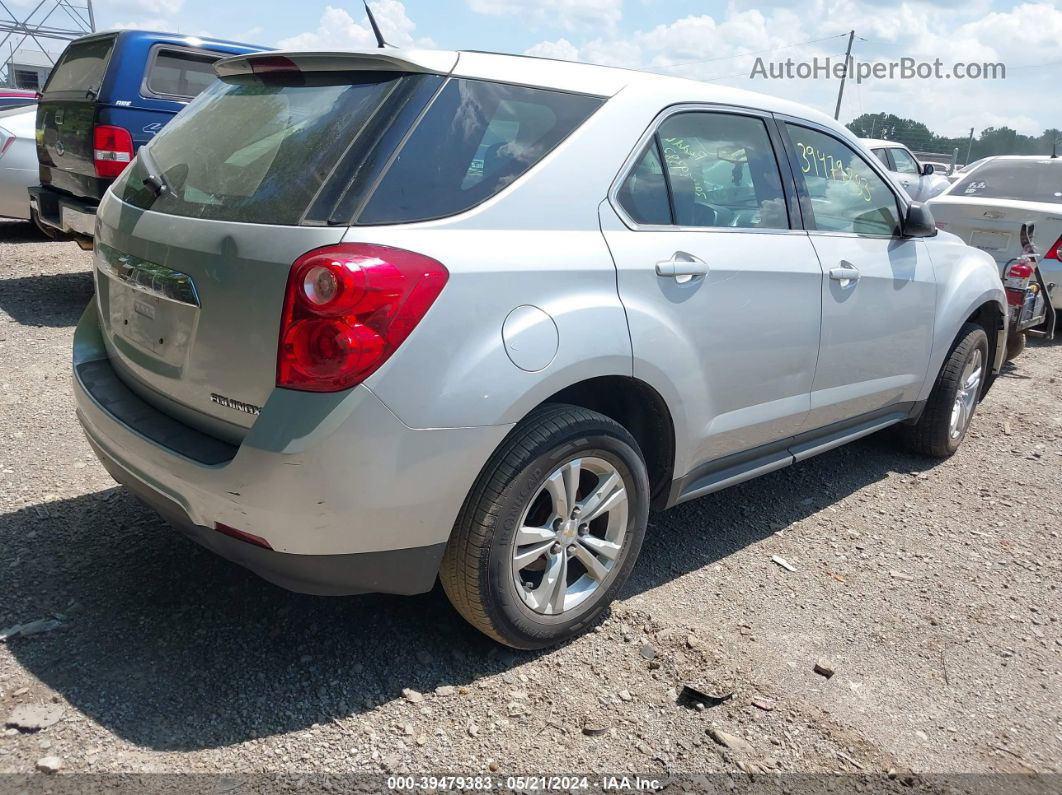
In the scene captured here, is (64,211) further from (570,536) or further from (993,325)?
(993,325)

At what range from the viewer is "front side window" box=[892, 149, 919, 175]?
16438 millimetres

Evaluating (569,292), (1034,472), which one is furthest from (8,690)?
(1034,472)

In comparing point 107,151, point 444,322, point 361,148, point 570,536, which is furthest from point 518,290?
point 107,151

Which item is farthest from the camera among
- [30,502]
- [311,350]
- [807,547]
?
[807,547]

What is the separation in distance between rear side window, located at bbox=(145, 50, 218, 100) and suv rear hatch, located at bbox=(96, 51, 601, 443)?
434 cm

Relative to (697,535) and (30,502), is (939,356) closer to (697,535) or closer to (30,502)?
(697,535)

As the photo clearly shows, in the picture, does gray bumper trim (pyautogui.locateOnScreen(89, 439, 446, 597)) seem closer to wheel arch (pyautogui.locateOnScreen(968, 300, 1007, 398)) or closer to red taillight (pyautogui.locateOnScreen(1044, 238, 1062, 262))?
wheel arch (pyautogui.locateOnScreen(968, 300, 1007, 398))

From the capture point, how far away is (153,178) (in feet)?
9.45

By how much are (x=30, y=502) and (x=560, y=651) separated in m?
2.25

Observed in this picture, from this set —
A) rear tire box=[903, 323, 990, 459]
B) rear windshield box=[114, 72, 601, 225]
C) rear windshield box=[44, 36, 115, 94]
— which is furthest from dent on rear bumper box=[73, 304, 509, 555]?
rear windshield box=[44, 36, 115, 94]

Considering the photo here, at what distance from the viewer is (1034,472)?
5.09m

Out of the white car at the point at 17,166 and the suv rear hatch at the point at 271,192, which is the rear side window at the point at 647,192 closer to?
the suv rear hatch at the point at 271,192

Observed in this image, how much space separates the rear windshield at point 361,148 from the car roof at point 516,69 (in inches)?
1.3

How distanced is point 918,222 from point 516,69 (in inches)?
91.4
